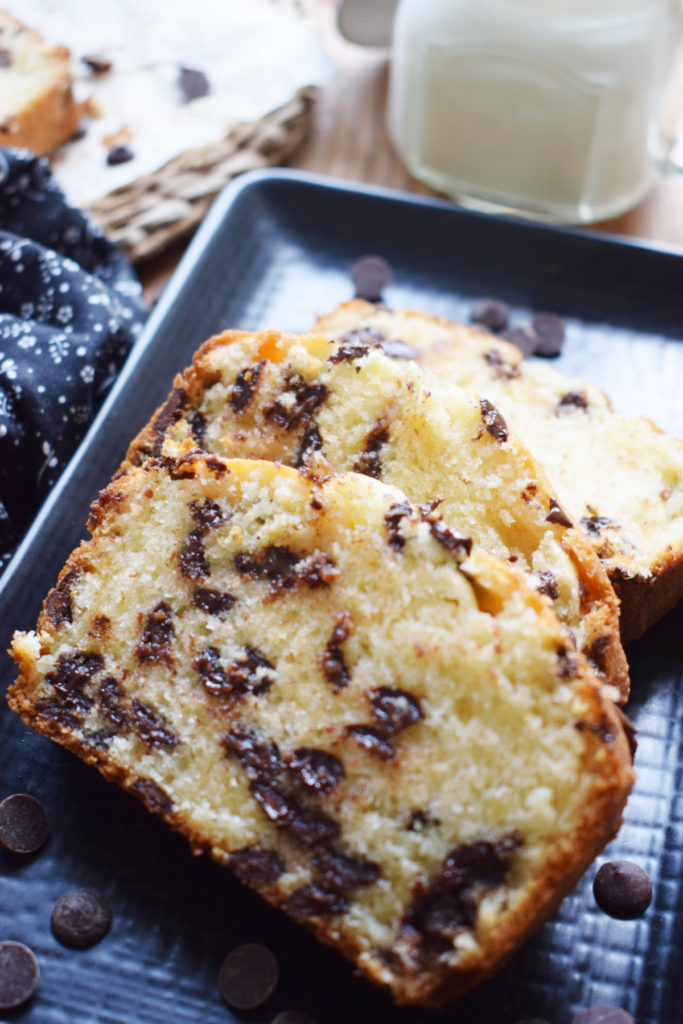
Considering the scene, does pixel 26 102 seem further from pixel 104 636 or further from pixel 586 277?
pixel 104 636

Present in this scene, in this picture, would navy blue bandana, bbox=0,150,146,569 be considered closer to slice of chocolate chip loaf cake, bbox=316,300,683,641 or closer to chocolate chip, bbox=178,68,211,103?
slice of chocolate chip loaf cake, bbox=316,300,683,641

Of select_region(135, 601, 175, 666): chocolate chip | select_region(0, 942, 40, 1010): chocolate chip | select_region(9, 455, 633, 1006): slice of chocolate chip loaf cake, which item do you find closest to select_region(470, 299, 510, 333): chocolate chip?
select_region(9, 455, 633, 1006): slice of chocolate chip loaf cake

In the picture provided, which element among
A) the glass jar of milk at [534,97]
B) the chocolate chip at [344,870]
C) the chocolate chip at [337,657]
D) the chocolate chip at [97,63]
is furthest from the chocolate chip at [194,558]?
the chocolate chip at [97,63]

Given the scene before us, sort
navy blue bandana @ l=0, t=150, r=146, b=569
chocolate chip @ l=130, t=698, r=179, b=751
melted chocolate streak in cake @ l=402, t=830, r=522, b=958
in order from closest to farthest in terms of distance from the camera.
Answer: melted chocolate streak in cake @ l=402, t=830, r=522, b=958
chocolate chip @ l=130, t=698, r=179, b=751
navy blue bandana @ l=0, t=150, r=146, b=569

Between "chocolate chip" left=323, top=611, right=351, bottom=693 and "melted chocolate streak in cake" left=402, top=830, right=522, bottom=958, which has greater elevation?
"chocolate chip" left=323, top=611, right=351, bottom=693

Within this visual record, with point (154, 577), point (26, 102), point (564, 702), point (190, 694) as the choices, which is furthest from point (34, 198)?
point (564, 702)

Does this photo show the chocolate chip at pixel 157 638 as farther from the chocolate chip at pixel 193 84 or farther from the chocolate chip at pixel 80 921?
the chocolate chip at pixel 193 84

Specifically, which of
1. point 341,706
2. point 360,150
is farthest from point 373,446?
point 360,150
